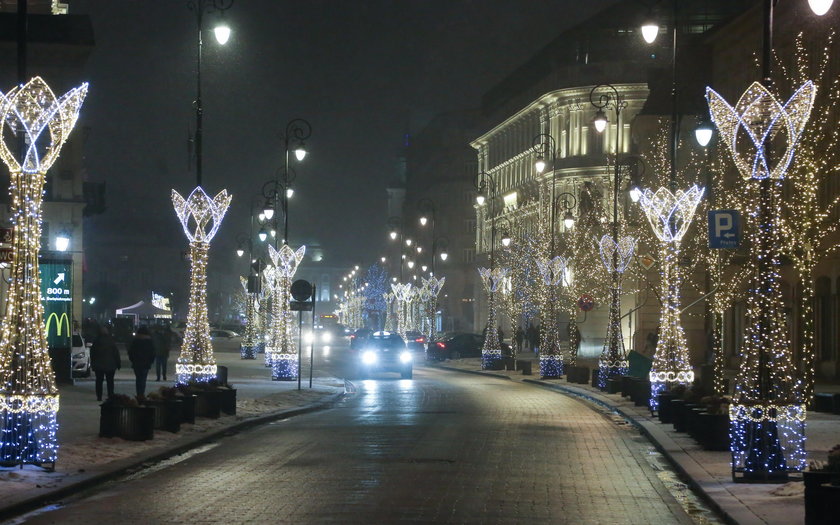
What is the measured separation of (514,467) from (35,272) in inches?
257

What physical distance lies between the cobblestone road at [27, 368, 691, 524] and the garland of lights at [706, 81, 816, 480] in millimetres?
1254

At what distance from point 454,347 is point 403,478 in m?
54.9

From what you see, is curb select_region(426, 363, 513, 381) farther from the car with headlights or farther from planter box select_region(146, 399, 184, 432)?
planter box select_region(146, 399, 184, 432)

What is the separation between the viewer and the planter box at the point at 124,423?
65.2 ft

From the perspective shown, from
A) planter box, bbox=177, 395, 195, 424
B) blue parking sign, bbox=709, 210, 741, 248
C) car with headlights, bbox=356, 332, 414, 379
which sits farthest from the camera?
car with headlights, bbox=356, 332, 414, 379

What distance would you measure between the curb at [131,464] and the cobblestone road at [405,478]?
0.27 m

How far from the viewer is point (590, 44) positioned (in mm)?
98438

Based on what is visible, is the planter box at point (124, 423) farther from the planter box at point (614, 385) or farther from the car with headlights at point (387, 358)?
the car with headlights at point (387, 358)

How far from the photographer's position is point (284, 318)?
146ft

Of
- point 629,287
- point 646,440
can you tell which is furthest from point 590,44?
point 646,440

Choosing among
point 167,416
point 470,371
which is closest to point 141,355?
point 167,416

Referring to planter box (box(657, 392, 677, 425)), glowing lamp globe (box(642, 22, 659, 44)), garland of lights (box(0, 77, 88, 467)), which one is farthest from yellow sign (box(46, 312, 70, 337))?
garland of lights (box(0, 77, 88, 467))

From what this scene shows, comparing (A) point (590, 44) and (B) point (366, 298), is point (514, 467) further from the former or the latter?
(B) point (366, 298)

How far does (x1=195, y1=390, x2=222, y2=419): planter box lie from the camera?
81.6 ft
